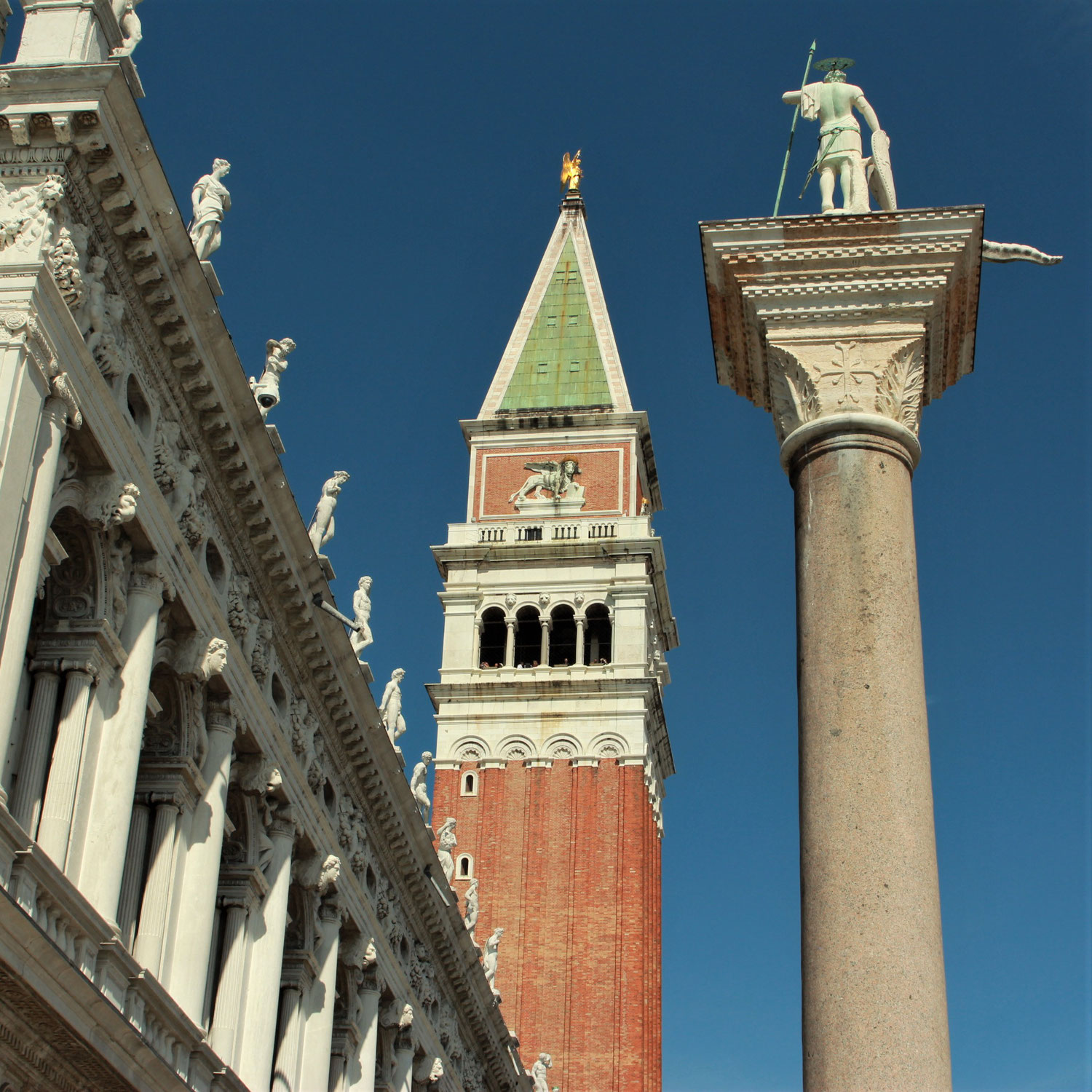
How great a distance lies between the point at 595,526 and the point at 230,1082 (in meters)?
40.1

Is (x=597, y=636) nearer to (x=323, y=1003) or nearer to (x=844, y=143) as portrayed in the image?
(x=323, y=1003)

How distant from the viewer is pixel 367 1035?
28.5m

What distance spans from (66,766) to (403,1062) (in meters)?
15.7

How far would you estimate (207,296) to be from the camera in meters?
19.9

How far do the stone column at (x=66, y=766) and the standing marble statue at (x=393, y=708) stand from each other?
1235cm

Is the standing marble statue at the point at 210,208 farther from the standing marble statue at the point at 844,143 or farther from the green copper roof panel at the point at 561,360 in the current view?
the green copper roof panel at the point at 561,360

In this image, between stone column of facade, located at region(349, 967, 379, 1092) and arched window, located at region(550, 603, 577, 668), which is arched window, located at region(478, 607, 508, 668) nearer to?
arched window, located at region(550, 603, 577, 668)

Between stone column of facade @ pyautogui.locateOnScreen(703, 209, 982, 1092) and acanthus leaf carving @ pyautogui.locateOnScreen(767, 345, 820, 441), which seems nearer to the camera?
stone column of facade @ pyautogui.locateOnScreen(703, 209, 982, 1092)

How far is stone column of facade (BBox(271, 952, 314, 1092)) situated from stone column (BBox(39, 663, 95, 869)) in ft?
28.2

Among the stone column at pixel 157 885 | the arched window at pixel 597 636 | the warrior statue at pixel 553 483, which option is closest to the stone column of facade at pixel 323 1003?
the stone column at pixel 157 885

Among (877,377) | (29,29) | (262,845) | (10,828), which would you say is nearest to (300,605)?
(262,845)

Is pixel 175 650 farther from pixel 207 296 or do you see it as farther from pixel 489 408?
pixel 489 408

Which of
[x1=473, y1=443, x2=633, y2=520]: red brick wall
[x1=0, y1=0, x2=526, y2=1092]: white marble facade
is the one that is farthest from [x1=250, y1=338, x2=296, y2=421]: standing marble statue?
[x1=473, y1=443, x2=633, y2=520]: red brick wall

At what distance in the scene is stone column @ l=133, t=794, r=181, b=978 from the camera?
19.0 m
